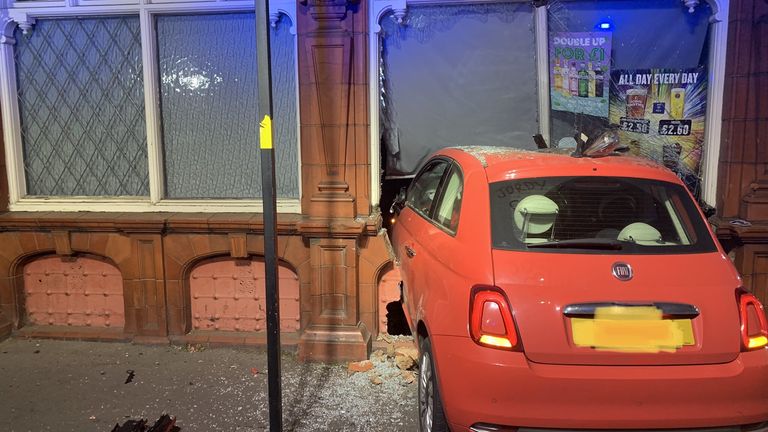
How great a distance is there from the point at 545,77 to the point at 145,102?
3721 millimetres

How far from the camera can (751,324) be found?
2619mm

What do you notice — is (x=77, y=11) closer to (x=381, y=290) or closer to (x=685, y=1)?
(x=381, y=290)

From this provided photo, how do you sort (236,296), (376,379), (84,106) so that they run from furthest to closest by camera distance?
1. (84,106)
2. (236,296)
3. (376,379)

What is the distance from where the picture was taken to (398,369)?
464 centimetres

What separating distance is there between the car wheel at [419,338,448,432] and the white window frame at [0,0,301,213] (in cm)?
233

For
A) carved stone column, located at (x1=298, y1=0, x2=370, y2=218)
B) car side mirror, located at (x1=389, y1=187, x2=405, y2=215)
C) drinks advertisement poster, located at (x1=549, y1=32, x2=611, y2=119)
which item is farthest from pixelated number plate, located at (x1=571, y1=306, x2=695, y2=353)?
drinks advertisement poster, located at (x1=549, y1=32, x2=611, y2=119)

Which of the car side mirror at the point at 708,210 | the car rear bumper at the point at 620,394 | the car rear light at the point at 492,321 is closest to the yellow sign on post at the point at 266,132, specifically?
the car rear light at the point at 492,321

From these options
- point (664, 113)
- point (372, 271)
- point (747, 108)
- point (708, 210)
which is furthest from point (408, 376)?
point (747, 108)

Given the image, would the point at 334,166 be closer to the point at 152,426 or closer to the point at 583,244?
the point at 152,426

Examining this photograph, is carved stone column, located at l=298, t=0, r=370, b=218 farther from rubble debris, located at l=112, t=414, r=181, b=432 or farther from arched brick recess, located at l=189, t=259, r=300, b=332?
rubble debris, located at l=112, t=414, r=181, b=432

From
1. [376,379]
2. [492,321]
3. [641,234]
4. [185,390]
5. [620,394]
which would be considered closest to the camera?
[620,394]

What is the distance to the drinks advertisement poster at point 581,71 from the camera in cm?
498

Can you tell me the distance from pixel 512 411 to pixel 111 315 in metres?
4.38

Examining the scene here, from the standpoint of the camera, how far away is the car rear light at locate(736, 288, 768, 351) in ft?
8.46
